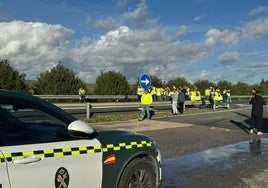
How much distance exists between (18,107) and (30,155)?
585 mm

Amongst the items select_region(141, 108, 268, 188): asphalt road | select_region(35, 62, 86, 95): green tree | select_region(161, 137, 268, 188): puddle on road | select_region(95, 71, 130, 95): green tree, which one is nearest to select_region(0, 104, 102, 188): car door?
select_region(161, 137, 268, 188): puddle on road

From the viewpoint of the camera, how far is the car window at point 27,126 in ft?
13.9

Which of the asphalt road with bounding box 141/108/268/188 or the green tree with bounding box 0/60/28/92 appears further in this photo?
the green tree with bounding box 0/60/28/92

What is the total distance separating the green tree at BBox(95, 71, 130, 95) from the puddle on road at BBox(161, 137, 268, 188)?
31.9 meters

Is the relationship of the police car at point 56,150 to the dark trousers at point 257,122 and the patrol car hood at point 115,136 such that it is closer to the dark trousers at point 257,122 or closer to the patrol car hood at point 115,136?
the patrol car hood at point 115,136

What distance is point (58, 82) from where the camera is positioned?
40750 millimetres

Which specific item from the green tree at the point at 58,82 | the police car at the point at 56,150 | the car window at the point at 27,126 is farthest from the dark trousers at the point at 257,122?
the green tree at the point at 58,82

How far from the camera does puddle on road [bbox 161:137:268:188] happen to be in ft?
27.7

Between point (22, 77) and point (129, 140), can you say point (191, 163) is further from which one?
point (22, 77)

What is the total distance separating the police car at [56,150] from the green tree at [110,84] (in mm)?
39426

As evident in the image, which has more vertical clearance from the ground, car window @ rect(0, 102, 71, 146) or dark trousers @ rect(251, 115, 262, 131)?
car window @ rect(0, 102, 71, 146)

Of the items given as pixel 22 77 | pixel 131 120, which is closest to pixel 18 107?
pixel 131 120

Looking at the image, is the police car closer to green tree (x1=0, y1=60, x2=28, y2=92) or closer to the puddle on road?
the puddle on road

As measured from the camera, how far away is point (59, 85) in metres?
40.8
